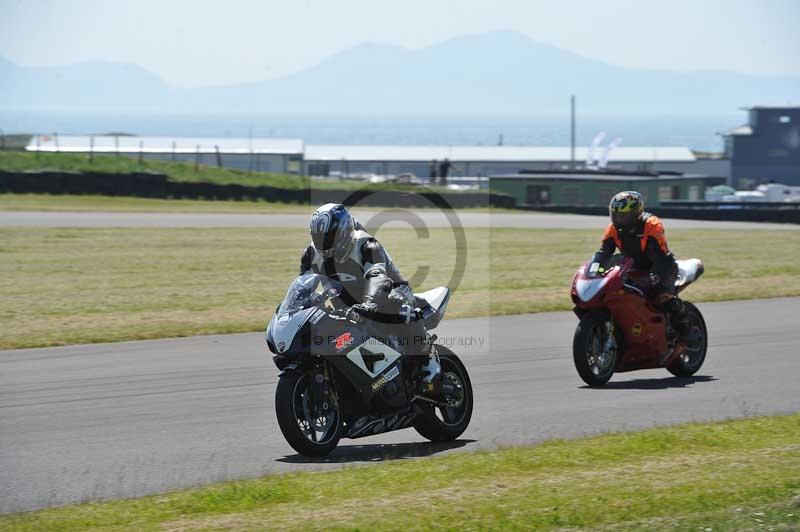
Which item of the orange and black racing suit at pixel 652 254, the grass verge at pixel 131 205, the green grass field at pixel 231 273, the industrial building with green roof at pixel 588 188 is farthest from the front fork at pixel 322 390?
the industrial building with green roof at pixel 588 188

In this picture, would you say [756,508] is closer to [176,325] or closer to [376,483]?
[376,483]

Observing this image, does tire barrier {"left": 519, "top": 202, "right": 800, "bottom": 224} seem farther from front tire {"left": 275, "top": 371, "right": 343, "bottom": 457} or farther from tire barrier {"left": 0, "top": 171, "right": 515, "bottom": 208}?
front tire {"left": 275, "top": 371, "right": 343, "bottom": 457}

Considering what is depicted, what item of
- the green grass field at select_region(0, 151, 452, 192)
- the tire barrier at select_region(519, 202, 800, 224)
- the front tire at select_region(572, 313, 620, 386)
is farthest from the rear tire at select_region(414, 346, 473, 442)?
the green grass field at select_region(0, 151, 452, 192)

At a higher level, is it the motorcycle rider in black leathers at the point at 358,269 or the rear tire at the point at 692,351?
the motorcycle rider in black leathers at the point at 358,269

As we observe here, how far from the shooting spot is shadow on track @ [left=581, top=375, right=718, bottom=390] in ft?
35.7

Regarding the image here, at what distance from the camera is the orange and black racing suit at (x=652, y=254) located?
11.3m

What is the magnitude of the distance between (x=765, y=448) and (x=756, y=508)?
5.78 feet

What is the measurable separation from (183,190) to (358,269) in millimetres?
40153

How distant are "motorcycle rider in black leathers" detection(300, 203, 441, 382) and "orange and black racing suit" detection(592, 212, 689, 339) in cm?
374

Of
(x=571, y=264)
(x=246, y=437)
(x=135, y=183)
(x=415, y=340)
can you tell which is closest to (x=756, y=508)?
(x=415, y=340)

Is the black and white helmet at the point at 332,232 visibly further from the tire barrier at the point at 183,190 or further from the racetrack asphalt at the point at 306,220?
the tire barrier at the point at 183,190

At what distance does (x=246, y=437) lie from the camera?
8.49 meters

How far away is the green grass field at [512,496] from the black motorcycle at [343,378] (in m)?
0.47

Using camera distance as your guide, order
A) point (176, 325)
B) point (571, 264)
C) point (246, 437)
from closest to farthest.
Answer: point (246, 437)
point (176, 325)
point (571, 264)
